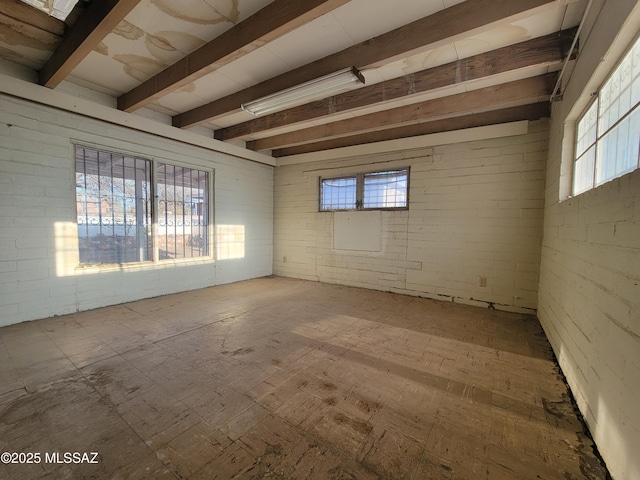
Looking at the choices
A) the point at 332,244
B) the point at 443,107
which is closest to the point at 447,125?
the point at 443,107

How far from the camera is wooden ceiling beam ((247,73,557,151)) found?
2926 mm

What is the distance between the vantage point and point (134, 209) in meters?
3.95

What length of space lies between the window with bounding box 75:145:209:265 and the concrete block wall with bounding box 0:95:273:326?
0.43 ft

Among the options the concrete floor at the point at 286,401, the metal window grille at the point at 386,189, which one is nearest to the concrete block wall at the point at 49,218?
the concrete floor at the point at 286,401

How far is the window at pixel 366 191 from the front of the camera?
15.5ft

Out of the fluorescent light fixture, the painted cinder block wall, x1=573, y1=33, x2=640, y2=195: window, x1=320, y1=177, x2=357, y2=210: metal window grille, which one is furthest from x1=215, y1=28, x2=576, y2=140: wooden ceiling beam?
x1=320, y1=177, x2=357, y2=210: metal window grille

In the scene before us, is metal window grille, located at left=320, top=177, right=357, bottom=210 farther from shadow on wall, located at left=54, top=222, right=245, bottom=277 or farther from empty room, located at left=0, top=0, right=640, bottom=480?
shadow on wall, located at left=54, top=222, right=245, bottom=277

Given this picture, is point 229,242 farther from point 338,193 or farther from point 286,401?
point 286,401

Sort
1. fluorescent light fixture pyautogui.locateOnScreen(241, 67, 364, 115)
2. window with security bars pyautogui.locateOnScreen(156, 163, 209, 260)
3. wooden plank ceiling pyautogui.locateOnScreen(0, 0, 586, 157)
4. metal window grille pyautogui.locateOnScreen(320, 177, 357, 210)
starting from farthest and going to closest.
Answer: metal window grille pyautogui.locateOnScreen(320, 177, 357, 210), window with security bars pyautogui.locateOnScreen(156, 163, 209, 260), fluorescent light fixture pyautogui.locateOnScreen(241, 67, 364, 115), wooden plank ceiling pyautogui.locateOnScreen(0, 0, 586, 157)

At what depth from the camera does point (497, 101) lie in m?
3.10

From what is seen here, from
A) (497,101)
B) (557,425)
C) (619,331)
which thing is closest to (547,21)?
(497,101)

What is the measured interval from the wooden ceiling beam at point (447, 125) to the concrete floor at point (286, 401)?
280cm

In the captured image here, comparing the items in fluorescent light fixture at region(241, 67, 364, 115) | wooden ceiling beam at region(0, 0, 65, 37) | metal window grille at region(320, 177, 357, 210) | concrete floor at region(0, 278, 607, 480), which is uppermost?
wooden ceiling beam at region(0, 0, 65, 37)

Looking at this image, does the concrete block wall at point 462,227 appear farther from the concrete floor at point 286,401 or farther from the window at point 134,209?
the window at point 134,209
